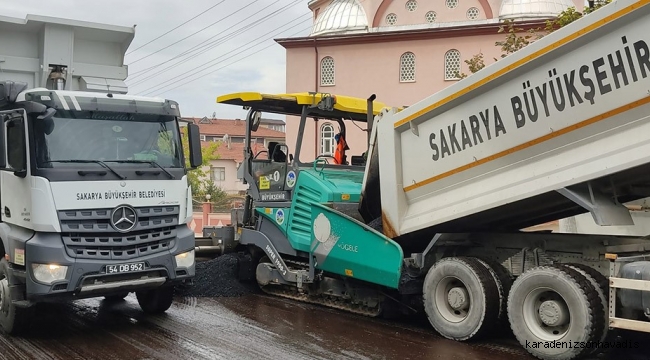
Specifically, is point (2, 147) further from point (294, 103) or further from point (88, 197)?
point (294, 103)

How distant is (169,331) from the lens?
700 cm

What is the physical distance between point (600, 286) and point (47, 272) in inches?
196

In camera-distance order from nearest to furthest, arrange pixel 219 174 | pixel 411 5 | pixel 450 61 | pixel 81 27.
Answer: pixel 81 27
pixel 450 61
pixel 411 5
pixel 219 174

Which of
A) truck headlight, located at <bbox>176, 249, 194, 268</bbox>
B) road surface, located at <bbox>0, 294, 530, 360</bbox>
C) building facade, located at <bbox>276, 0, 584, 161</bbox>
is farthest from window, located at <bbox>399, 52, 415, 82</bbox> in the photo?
truck headlight, located at <bbox>176, 249, 194, 268</bbox>

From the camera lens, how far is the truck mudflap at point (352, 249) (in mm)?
6949

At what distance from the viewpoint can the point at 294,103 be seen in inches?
346

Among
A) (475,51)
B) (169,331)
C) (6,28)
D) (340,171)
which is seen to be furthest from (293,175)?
(475,51)

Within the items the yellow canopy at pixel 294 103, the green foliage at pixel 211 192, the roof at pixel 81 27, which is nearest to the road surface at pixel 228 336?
the yellow canopy at pixel 294 103

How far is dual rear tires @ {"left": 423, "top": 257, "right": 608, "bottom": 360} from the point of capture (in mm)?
5410

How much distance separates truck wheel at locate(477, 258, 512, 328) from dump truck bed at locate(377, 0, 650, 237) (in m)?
0.48

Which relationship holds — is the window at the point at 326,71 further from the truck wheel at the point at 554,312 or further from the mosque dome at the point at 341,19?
the truck wheel at the point at 554,312

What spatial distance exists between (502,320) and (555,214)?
47.1 inches

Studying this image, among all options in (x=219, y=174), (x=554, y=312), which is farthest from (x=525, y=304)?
(x=219, y=174)

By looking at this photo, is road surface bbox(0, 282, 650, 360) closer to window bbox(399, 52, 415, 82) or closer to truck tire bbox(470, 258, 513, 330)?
truck tire bbox(470, 258, 513, 330)
